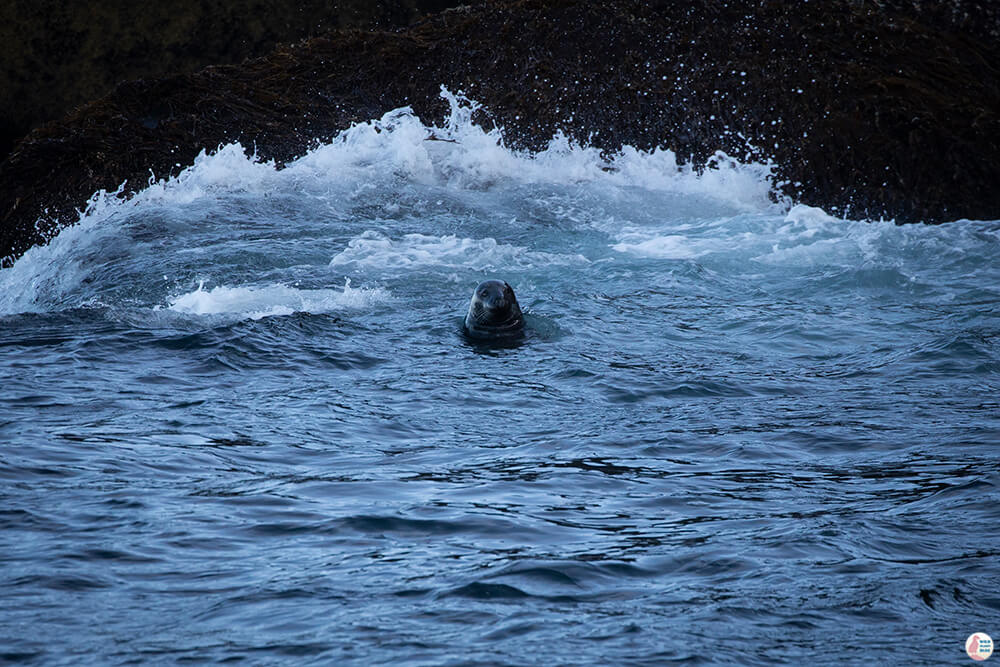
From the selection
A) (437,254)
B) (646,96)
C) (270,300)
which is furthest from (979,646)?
(646,96)

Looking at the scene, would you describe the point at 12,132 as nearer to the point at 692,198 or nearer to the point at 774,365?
the point at 692,198

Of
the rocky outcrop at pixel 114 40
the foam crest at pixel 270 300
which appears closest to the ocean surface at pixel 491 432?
the foam crest at pixel 270 300

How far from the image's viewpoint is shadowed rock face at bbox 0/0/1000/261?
13.3 m

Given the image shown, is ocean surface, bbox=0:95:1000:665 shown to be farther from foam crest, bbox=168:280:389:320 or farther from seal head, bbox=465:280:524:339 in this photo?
seal head, bbox=465:280:524:339

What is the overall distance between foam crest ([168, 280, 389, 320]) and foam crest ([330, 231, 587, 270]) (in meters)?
0.94

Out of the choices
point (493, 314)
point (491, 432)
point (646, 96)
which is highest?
point (646, 96)

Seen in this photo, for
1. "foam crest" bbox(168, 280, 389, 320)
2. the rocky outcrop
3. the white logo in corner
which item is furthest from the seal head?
the rocky outcrop

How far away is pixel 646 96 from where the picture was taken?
14312 millimetres

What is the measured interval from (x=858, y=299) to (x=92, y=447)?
674 cm

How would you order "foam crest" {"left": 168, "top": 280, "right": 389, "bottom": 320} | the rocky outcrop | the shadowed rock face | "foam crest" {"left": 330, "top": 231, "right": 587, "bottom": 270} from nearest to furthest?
"foam crest" {"left": 168, "top": 280, "right": 389, "bottom": 320} → "foam crest" {"left": 330, "top": 231, "right": 587, "bottom": 270} → the shadowed rock face → the rocky outcrop

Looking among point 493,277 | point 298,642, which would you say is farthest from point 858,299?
point 298,642

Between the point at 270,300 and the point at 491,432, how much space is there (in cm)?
387

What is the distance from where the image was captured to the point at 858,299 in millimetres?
9906

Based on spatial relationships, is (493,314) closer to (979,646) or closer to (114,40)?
(979,646)
